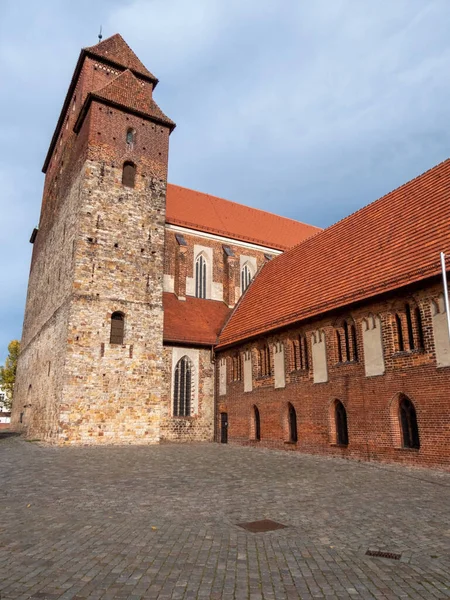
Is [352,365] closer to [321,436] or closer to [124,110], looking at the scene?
[321,436]

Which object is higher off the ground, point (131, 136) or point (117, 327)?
point (131, 136)

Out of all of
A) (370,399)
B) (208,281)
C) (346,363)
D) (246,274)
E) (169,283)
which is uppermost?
(246,274)

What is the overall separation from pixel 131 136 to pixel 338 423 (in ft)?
54.8

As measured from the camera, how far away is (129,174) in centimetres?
2234

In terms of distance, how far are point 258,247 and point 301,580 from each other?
2575cm

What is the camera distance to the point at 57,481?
9.64 meters

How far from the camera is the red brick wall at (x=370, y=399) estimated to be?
11641 mm

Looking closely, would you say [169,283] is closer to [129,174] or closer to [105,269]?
[105,269]

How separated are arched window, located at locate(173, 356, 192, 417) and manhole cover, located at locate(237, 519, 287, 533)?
604 inches

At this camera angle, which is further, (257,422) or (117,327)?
(117,327)

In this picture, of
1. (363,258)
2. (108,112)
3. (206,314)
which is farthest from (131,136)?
(363,258)

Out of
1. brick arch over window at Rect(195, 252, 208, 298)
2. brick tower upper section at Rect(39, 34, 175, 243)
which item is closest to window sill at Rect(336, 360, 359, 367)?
brick arch over window at Rect(195, 252, 208, 298)

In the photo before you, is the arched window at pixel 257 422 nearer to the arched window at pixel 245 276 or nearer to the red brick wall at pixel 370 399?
the red brick wall at pixel 370 399

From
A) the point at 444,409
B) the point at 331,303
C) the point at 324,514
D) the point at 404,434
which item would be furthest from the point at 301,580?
the point at 331,303
